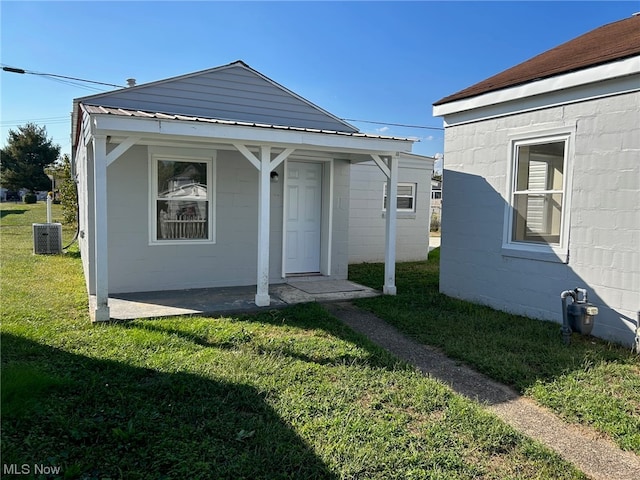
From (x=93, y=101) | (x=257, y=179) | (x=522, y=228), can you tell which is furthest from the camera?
(x=257, y=179)

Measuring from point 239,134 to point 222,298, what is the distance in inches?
103

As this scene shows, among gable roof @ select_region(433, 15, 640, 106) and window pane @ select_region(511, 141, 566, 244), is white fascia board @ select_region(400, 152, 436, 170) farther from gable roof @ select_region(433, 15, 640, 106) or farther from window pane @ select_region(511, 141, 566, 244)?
window pane @ select_region(511, 141, 566, 244)

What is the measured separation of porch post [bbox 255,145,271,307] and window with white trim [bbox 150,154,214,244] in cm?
173

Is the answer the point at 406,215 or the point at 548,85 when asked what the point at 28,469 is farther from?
the point at 406,215

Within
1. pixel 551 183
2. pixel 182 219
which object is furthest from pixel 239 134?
pixel 551 183

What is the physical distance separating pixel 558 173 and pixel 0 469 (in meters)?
6.60

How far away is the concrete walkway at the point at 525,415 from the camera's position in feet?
9.23

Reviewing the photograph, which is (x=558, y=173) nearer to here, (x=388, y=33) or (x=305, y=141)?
(x=305, y=141)

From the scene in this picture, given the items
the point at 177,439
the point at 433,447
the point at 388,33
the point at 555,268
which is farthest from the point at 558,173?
the point at 388,33

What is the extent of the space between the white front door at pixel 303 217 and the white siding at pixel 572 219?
261 centimetres

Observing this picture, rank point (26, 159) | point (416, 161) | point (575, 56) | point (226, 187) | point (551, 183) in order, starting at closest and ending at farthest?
point (575, 56) → point (551, 183) → point (226, 187) → point (416, 161) → point (26, 159)

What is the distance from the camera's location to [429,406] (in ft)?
11.5

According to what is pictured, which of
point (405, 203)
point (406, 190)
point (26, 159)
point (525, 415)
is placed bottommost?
point (525, 415)

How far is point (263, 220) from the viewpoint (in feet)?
20.9
